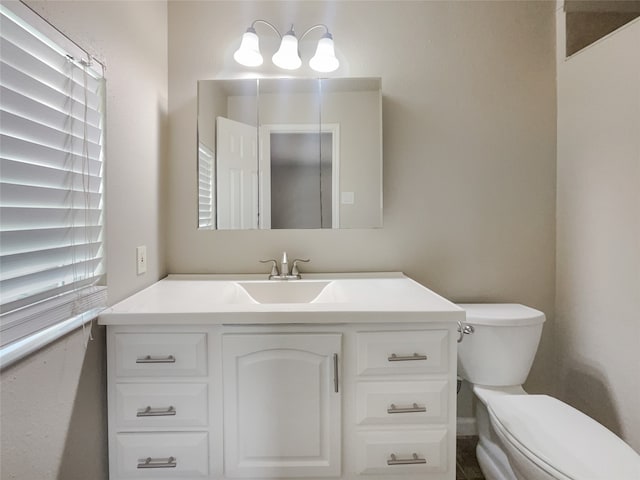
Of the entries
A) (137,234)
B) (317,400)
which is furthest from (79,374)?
(317,400)

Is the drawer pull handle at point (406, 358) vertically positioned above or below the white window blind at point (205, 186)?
below

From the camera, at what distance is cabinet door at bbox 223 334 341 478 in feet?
3.56

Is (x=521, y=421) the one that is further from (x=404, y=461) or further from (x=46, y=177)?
(x=46, y=177)

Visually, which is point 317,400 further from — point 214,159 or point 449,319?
point 214,159

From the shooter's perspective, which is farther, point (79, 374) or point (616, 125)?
point (616, 125)

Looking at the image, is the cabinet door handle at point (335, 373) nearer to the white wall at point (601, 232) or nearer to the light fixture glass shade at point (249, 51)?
the white wall at point (601, 232)

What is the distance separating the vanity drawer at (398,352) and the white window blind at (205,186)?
96cm

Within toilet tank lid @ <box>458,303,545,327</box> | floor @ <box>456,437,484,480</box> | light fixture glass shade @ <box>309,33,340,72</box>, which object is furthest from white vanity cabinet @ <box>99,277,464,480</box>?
light fixture glass shade @ <box>309,33,340,72</box>

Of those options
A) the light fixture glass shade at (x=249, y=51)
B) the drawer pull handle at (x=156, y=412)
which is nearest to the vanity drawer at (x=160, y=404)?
the drawer pull handle at (x=156, y=412)

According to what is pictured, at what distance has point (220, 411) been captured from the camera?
1085mm

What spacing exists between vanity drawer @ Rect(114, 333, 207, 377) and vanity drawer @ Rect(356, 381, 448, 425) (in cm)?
52

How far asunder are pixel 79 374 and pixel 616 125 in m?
2.08

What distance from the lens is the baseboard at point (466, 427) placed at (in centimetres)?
172

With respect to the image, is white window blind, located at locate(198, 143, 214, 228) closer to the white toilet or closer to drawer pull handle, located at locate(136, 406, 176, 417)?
drawer pull handle, located at locate(136, 406, 176, 417)
